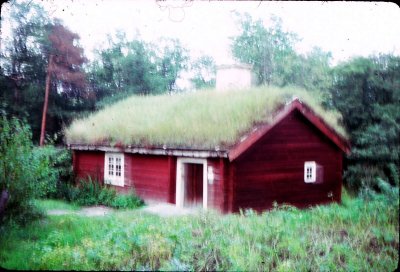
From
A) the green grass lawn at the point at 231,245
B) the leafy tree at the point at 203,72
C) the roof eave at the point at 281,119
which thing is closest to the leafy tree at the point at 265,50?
the leafy tree at the point at 203,72

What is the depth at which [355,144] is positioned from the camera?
5613mm

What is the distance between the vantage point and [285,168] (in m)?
10.1

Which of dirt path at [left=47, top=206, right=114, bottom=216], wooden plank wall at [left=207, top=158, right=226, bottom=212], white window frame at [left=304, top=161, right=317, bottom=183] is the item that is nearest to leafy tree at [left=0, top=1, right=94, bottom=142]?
dirt path at [left=47, top=206, right=114, bottom=216]

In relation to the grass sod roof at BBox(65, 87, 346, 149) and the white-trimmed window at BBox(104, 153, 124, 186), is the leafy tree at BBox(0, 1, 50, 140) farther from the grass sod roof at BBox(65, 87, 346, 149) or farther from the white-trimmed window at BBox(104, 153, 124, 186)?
the white-trimmed window at BBox(104, 153, 124, 186)

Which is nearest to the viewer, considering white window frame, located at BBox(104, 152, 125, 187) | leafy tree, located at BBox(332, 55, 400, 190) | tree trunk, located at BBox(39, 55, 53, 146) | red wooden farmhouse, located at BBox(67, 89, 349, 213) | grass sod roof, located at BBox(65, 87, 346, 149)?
leafy tree, located at BBox(332, 55, 400, 190)

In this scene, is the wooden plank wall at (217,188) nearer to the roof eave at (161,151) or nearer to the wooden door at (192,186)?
the roof eave at (161,151)

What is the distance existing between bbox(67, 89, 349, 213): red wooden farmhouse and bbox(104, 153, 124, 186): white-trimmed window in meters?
0.06

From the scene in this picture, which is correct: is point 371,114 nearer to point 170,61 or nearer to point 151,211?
point 170,61

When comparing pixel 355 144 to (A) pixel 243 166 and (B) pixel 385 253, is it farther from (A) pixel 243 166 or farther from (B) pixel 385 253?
(A) pixel 243 166

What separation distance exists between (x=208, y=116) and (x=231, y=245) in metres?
4.51

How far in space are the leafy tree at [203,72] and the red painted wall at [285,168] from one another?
220 cm

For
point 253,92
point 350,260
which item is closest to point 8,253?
point 350,260

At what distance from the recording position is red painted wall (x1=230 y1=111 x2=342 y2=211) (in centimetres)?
938

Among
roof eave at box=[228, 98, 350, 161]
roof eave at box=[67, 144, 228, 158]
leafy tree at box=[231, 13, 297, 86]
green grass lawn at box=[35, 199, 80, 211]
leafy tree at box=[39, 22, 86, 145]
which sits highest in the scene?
leafy tree at box=[231, 13, 297, 86]
